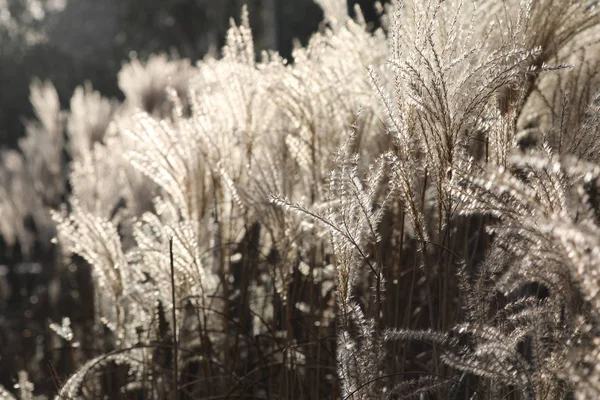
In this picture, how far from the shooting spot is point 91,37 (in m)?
20.6

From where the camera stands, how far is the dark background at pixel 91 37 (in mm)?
15922

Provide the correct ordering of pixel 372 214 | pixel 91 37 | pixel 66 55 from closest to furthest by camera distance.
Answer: pixel 372 214, pixel 66 55, pixel 91 37

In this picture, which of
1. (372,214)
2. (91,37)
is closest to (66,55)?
(91,37)

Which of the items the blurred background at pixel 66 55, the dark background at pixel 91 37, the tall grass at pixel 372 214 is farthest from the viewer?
the dark background at pixel 91 37

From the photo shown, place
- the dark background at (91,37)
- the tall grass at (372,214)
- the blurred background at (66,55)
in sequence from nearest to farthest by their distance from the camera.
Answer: the tall grass at (372,214)
the blurred background at (66,55)
the dark background at (91,37)

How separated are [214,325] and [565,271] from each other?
1.50 meters

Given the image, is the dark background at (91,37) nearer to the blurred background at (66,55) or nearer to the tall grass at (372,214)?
the blurred background at (66,55)

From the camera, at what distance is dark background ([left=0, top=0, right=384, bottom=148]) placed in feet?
52.2

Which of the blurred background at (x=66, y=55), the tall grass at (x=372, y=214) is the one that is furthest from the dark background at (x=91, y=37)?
the tall grass at (x=372, y=214)

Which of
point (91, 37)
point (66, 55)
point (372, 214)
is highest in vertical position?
point (91, 37)

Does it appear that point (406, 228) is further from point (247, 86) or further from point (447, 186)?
point (447, 186)

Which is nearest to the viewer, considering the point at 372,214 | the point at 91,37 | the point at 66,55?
the point at 372,214

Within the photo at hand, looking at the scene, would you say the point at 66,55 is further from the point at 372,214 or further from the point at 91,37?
the point at 372,214

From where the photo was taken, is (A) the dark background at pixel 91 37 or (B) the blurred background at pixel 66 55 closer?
(B) the blurred background at pixel 66 55
